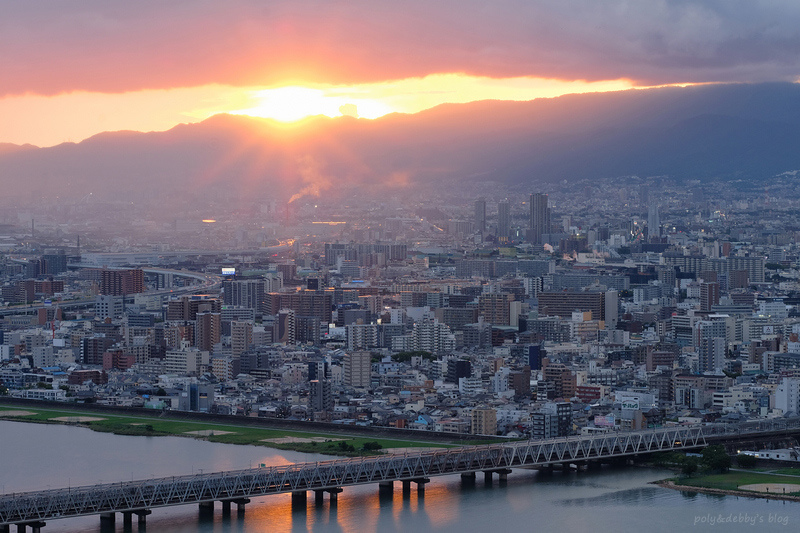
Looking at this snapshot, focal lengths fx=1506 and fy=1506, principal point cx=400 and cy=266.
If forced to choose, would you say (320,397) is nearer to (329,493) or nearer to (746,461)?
(329,493)

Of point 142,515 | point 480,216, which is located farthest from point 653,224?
point 142,515

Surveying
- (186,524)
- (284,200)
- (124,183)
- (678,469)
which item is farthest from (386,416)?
(124,183)

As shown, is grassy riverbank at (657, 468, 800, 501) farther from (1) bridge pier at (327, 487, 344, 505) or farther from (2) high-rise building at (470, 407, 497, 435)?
(2) high-rise building at (470, 407, 497, 435)

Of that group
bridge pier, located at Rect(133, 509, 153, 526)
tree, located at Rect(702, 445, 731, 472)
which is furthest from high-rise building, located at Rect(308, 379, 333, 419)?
bridge pier, located at Rect(133, 509, 153, 526)

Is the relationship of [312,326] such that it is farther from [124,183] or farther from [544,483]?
[124,183]

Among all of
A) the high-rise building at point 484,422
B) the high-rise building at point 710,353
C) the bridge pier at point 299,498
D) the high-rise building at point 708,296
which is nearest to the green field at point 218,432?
the high-rise building at point 484,422

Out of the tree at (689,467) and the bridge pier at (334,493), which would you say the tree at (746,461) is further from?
the bridge pier at (334,493)

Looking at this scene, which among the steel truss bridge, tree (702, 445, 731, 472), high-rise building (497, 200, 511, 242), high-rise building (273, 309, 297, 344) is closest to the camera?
the steel truss bridge
